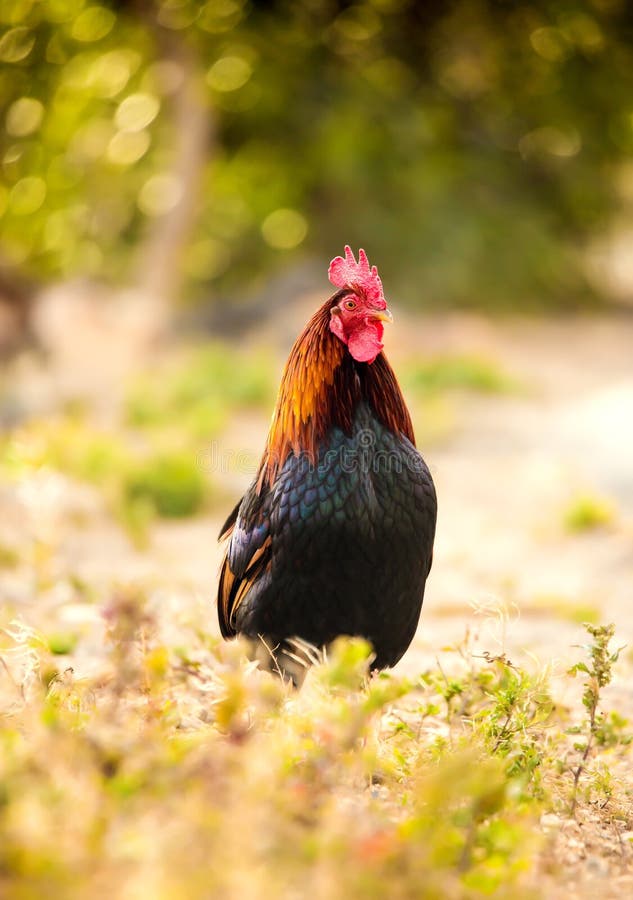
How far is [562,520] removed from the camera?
6434 millimetres

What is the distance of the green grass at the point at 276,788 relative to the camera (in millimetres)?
1544

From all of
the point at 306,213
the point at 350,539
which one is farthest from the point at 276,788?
the point at 306,213

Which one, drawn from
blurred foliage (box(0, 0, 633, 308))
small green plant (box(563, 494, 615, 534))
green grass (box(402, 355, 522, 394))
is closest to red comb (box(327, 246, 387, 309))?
small green plant (box(563, 494, 615, 534))

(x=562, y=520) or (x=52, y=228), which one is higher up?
(x=52, y=228)

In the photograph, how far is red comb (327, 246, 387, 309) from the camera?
2.76 meters

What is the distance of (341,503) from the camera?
2.64m

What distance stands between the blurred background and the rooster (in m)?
4.88

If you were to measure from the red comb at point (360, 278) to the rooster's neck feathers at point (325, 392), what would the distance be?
5 cm

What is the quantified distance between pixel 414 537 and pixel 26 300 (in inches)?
384

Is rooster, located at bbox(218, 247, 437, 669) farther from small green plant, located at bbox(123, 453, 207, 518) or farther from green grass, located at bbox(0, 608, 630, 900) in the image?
small green plant, located at bbox(123, 453, 207, 518)

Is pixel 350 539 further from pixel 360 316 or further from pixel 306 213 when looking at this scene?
pixel 306 213

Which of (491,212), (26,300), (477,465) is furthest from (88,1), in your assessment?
(477,465)

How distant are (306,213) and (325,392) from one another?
13163 millimetres

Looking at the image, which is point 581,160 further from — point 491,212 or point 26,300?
point 26,300
